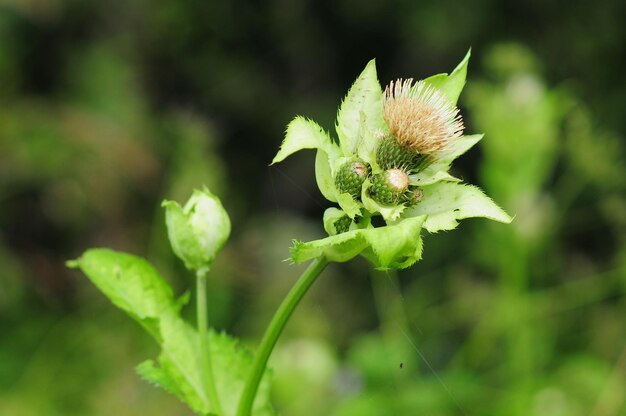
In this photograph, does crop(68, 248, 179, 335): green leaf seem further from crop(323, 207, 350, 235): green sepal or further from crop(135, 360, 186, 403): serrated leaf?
crop(323, 207, 350, 235): green sepal

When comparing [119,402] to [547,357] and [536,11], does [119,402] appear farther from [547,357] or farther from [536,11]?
[536,11]

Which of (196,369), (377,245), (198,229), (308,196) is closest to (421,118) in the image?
(377,245)

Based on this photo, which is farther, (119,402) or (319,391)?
(119,402)

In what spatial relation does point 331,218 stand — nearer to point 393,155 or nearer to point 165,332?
point 393,155

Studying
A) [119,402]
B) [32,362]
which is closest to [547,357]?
[119,402]

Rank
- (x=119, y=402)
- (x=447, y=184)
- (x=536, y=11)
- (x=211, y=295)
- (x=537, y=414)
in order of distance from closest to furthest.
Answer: (x=447, y=184) < (x=537, y=414) < (x=119, y=402) < (x=211, y=295) < (x=536, y=11)

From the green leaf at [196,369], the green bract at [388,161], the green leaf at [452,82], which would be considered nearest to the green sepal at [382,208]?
the green bract at [388,161]
